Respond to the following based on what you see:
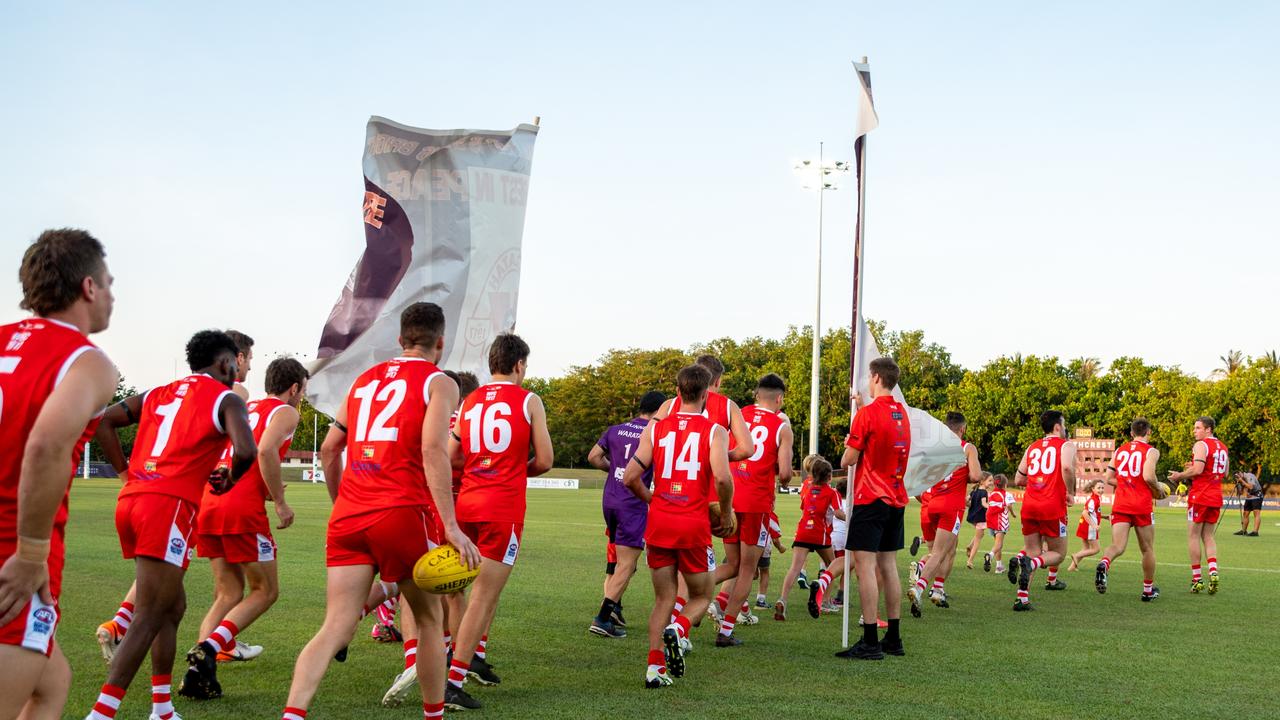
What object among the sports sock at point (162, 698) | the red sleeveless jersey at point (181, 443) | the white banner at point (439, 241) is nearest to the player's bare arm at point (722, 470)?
the white banner at point (439, 241)

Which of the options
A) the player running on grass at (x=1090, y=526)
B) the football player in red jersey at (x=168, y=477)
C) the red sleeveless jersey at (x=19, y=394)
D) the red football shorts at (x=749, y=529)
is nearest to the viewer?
the red sleeveless jersey at (x=19, y=394)

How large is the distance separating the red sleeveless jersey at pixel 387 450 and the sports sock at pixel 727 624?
14.5 ft

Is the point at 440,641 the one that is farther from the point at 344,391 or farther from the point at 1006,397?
the point at 1006,397

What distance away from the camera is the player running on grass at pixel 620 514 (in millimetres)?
9430

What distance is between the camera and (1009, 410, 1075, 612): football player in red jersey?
12.6 m

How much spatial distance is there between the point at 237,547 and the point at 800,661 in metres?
4.26

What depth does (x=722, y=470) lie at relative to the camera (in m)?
7.09

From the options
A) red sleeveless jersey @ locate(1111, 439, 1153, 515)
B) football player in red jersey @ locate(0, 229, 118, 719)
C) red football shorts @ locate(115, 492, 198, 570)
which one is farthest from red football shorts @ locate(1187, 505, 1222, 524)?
football player in red jersey @ locate(0, 229, 118, 719)

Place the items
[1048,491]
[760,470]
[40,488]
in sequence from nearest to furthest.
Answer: [40,488], [760,470], [1048,491]

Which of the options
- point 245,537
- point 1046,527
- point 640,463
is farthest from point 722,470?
point 1046,527

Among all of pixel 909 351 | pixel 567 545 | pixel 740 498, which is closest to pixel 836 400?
pixel 909 351

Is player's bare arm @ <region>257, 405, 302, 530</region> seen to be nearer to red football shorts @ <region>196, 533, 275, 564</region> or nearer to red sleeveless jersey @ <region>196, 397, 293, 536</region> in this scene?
red sleeveless jersey @ <region>196, 397, 293, 536</region>

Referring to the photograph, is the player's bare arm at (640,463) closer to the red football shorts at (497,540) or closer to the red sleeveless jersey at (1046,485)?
the red football shorts at (497,540)

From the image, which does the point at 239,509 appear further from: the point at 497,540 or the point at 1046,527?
the point at 1046,527
